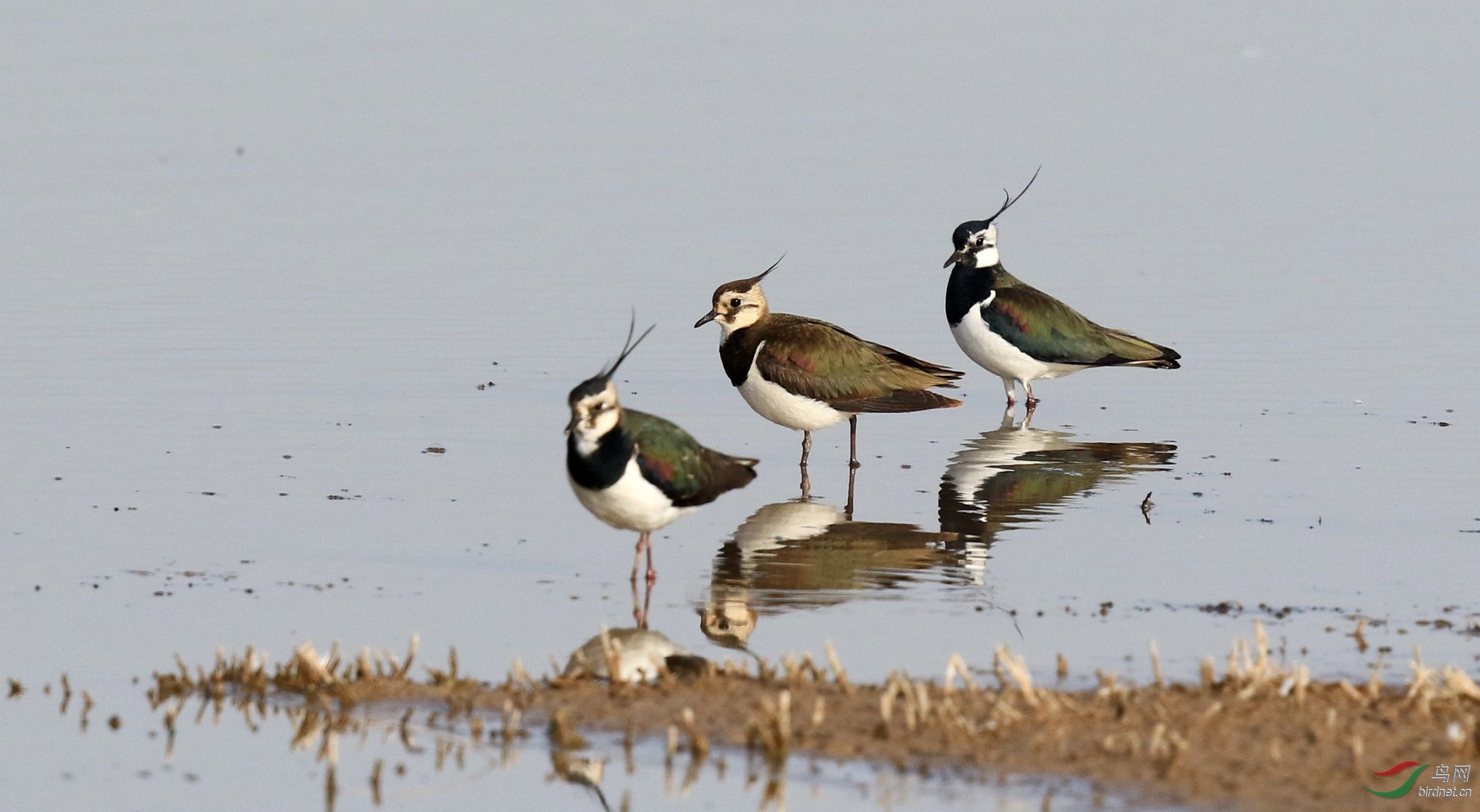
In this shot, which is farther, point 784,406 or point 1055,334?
point 1055,334

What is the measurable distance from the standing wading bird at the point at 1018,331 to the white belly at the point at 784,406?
295 centimetres

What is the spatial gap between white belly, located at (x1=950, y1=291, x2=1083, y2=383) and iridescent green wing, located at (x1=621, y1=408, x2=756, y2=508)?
19.7 ft

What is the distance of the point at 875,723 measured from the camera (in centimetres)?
799

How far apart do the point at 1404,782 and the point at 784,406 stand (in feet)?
23.1

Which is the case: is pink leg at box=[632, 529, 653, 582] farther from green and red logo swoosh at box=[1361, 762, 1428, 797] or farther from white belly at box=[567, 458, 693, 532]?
green and red logo swoosh at box=[1361, 762, 1428, 797]

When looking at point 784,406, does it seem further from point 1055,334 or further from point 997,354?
point 1055,334

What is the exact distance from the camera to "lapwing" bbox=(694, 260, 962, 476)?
549 inches

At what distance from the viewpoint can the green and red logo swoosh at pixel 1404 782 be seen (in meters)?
7.27

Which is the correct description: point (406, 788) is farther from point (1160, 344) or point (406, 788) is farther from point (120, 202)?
point (120, 202)

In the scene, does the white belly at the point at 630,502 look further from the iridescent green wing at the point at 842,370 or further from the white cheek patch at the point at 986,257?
the white cheek patch at the point at 986,257

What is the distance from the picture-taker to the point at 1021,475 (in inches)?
548

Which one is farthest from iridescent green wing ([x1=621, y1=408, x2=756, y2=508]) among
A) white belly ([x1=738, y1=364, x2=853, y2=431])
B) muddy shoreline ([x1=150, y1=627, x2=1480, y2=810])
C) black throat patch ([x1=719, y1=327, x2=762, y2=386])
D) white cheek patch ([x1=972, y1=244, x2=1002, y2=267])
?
white cheek patch ([x1=972, y1=244, x2=1002, y2=267])

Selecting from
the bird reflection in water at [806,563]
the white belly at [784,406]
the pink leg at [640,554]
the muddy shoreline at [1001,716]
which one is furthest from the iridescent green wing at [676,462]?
the white belly at [784,406]

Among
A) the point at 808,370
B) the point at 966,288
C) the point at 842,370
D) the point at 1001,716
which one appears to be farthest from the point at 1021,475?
the point at 1001,716
